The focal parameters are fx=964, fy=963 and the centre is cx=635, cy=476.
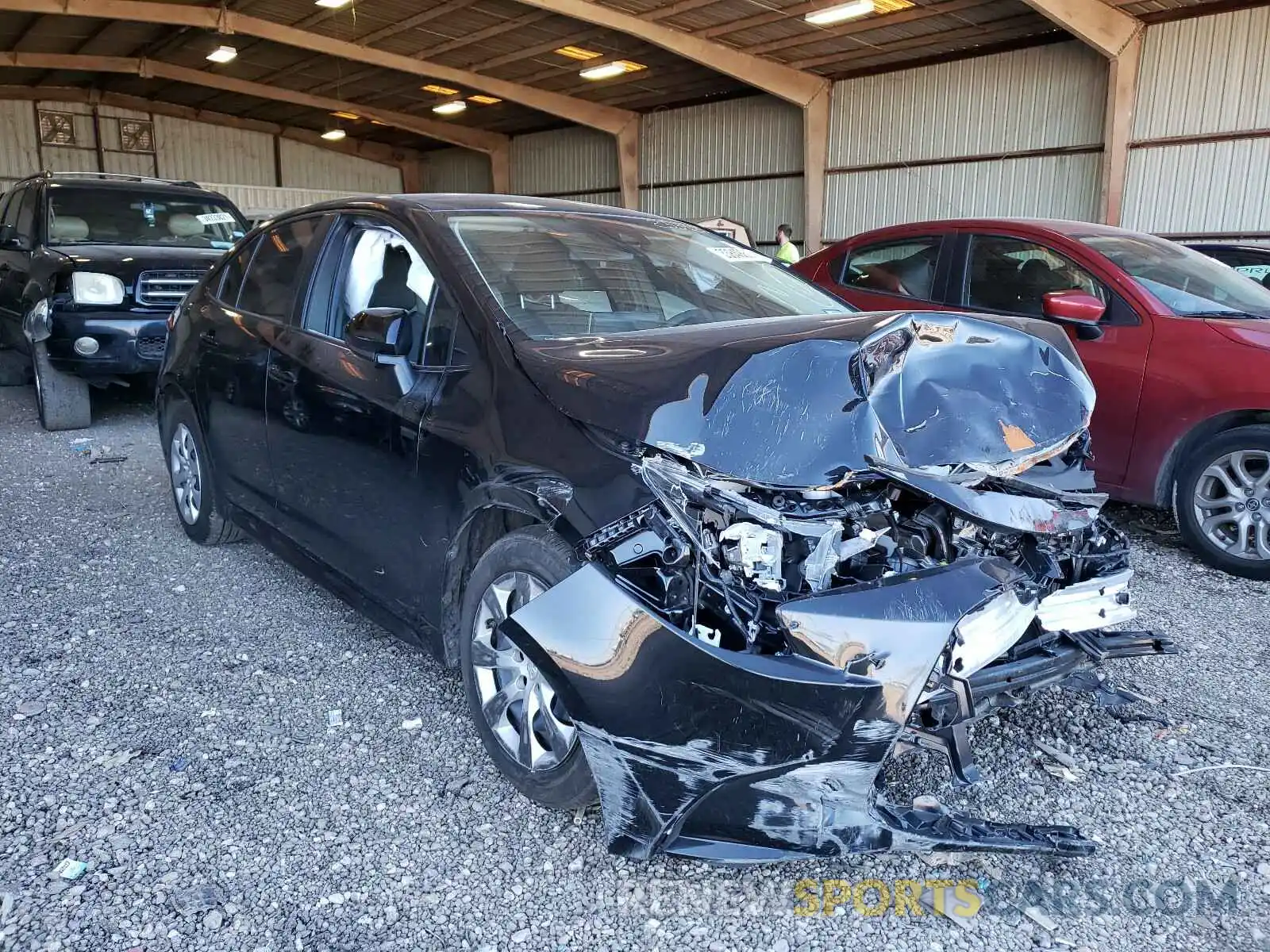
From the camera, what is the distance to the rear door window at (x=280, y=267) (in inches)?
144

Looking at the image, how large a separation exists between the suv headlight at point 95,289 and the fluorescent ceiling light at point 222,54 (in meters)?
15.8

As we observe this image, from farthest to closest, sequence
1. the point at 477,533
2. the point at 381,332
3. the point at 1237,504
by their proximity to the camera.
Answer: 1. the point at 1237,504
2. the point at 381,332
3. the point at 477,533

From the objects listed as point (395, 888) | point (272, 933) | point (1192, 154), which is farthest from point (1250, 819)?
point (1192, 154)

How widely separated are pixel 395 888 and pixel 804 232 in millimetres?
18423

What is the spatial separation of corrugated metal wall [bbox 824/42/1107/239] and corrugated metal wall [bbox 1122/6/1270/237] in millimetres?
779

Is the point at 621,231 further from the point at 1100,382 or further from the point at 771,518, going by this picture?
the point at 1100,382

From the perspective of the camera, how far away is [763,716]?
1.99m

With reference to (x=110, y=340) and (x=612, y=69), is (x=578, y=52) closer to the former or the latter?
(x=612, y=69)

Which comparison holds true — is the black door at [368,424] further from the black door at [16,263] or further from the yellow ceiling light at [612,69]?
the yellow ceiling light at [612,69]

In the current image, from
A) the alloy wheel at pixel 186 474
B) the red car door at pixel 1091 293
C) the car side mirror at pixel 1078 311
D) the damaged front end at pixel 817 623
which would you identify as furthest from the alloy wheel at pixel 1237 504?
the alloy wheel at pixel 186 474

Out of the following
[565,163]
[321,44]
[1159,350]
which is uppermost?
[321,44]

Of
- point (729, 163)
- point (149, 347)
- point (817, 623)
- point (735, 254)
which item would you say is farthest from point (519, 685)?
point (729, 163)

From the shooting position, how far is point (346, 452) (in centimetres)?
321

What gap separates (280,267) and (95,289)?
161 inches
